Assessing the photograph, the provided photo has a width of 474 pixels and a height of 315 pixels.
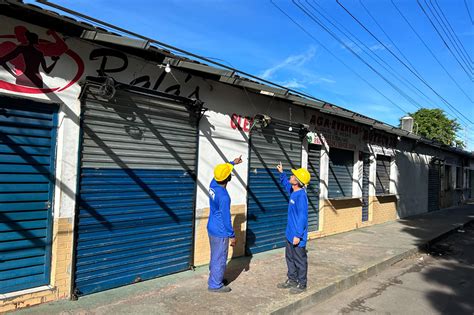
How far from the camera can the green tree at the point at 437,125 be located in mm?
35938

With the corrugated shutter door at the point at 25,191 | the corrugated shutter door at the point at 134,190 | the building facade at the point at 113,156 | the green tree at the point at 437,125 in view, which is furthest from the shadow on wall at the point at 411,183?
the green tree at the point at 437,125

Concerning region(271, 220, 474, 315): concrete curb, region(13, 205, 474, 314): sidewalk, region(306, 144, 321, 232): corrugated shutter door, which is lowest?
region(271, 220, 474, 315): concrete curb

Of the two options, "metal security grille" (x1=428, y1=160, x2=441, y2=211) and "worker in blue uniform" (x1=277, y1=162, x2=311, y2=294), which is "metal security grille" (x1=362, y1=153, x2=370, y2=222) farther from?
"metal security grille" (x1=428, y1=160, x2=441, y2=211)

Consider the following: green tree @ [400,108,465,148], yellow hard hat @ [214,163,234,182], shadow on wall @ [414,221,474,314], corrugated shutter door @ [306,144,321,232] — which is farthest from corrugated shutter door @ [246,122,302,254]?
green tree @ [400,108,465,148]

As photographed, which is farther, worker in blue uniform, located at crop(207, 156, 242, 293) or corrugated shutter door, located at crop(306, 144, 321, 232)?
corrugated shutter door, located at crop(306, 144, 321, 232)

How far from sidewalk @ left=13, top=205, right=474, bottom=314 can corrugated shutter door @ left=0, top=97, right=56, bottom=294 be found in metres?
0.48

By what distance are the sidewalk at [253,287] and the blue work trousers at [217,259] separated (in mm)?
192

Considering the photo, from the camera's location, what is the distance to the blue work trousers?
544 cm

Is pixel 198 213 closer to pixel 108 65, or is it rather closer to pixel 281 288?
pixel 281 288

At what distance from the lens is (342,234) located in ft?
37.0

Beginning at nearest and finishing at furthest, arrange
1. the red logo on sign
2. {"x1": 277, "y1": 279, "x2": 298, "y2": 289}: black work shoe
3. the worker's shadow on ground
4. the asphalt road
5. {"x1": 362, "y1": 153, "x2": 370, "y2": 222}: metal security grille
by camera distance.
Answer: the red logo on sign < the asphalt road < {"x1": 277, "y1": 279, "x2": 298, "y2": 289}: black work shoe < the worker's shadow on ground < {"x1": 362, "y1": 153, "x2": 370, "y2": 222}: metal security grille

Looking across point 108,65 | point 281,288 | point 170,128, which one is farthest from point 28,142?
point 281,288

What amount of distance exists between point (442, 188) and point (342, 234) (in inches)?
518

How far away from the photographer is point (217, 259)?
18.0 ft
